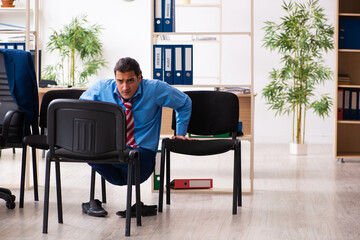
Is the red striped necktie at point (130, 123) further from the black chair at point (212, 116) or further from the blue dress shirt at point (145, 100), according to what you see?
the black chair at point (212, 116)

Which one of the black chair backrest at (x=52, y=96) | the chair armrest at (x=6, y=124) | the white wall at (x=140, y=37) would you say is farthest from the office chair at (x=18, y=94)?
the white wall at (x=140, y=37)

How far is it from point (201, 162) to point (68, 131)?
3198 millimetres

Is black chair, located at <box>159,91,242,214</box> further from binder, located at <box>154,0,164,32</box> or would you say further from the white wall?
the white wall

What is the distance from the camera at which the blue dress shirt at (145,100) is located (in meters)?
3.38

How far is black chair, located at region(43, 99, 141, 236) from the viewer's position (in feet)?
9.18

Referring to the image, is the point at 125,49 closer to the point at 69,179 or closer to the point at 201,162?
the point at 201,162

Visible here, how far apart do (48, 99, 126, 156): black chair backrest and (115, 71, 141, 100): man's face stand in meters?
0.50

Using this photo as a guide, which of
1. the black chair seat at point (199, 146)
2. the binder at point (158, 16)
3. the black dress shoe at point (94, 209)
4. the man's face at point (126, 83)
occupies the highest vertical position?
the binder at point (158, 16)

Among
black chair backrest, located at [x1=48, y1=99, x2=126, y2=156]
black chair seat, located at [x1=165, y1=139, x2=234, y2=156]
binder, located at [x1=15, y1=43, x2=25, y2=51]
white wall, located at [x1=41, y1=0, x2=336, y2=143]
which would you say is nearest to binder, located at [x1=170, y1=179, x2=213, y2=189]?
black chair seat, located at [x1=165, y1=139, x2=234, y2=156]

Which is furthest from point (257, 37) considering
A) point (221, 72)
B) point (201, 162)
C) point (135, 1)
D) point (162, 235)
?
point (162, 235)

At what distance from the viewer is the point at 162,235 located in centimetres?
294

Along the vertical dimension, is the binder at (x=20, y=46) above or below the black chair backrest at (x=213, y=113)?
above

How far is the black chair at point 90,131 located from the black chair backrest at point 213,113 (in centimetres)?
106

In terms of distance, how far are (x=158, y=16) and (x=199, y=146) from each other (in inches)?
46.4
